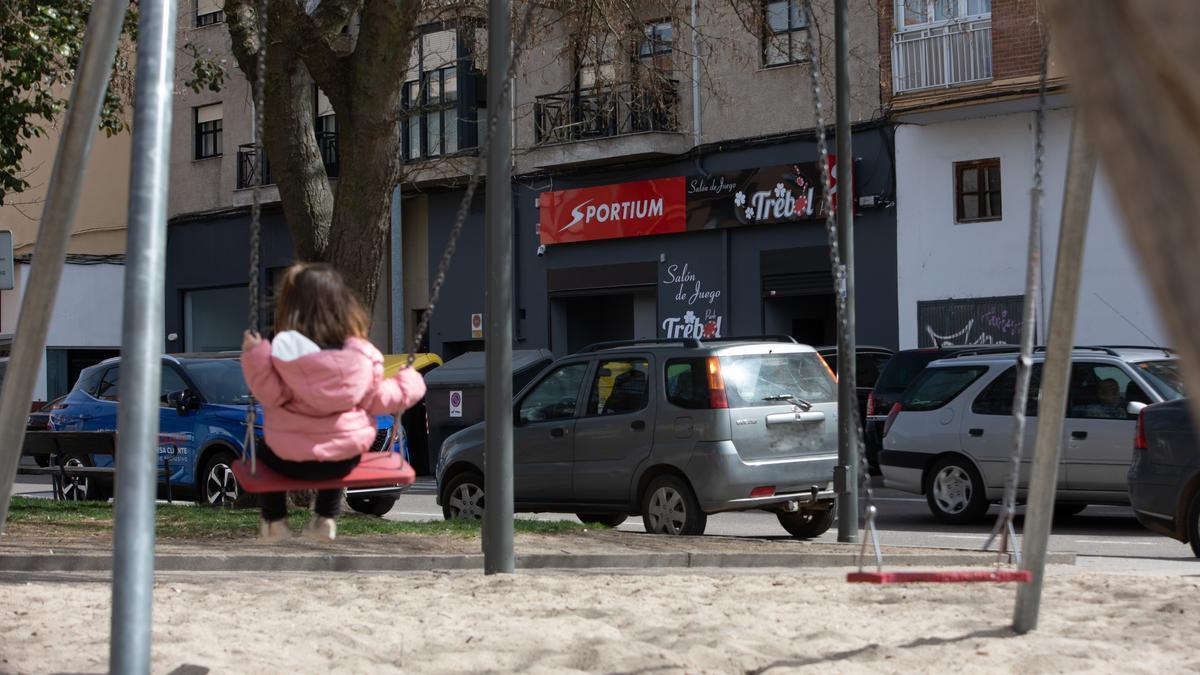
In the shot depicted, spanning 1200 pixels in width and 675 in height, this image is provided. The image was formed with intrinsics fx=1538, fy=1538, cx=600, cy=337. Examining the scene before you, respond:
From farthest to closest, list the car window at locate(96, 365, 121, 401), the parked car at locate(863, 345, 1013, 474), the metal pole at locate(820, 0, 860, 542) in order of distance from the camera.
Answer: the parked car at locate(863, 345, 1013, 474) → the car window at locate(96, 365, 121, 401) → the metal pole at locate(820, 0, 860, 542)

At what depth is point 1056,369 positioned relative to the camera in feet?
23.4

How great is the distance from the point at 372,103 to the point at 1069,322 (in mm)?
7652

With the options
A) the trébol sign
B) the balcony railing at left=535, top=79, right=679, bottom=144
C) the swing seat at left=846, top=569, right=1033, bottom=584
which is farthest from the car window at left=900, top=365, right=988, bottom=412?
the balcony railing at left=535, top=79, right=679, bottom=144

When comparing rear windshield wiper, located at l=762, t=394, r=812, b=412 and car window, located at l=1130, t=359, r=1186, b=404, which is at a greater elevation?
car window, located at l=1130, t=359, r=1186, b=404

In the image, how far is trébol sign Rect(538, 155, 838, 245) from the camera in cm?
2845

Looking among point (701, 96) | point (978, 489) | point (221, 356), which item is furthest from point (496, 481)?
point (701, 96)

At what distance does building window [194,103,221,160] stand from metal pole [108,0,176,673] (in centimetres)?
3433

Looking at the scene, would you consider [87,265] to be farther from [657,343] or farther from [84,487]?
[657,343]

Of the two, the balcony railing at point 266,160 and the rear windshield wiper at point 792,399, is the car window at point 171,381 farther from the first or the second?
the balcony railing at point 266,160

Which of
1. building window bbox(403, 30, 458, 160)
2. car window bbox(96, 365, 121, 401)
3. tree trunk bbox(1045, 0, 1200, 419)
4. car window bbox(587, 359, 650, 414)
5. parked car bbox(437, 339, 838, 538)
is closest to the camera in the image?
tree trunk bbox(1045, 0, 1200, 419)

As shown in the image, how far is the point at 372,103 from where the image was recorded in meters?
13.2

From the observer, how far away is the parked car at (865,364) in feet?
73.9

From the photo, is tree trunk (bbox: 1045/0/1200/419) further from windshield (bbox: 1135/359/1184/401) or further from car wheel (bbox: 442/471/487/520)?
car wheel (bbox: 442/471/487/520)

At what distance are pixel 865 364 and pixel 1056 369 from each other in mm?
16511
